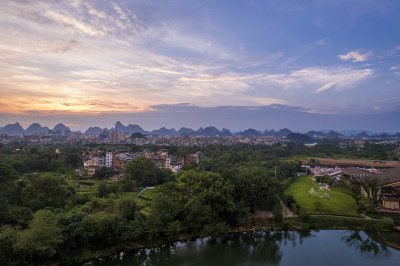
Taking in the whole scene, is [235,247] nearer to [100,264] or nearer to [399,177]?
[100,264]

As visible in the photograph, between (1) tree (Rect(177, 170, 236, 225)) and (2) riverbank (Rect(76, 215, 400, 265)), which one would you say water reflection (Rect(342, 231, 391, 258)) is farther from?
(1) tree (Rect(177, 170, 236, 225))

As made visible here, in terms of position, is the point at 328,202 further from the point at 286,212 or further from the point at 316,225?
the point at 286,212

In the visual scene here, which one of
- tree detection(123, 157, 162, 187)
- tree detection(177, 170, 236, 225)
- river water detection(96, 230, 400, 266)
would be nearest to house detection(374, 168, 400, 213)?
river water detection(96, 230, 400, 266)

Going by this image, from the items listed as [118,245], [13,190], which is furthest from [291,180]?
[13,190]

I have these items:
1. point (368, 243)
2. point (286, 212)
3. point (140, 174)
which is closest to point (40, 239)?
point (140, 174)

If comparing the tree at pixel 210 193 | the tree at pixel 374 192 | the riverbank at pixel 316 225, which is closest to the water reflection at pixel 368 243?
the riverbank at pixel 316 225

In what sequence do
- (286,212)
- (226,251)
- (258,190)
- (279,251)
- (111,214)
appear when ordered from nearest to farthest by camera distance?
(111,214) → (226,251) → (279,251) → (258,190) → (286,212)

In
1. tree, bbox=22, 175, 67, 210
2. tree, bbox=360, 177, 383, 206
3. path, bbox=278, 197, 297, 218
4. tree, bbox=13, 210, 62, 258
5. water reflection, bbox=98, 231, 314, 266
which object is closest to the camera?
tree, bbox=13, 210, 62, 258

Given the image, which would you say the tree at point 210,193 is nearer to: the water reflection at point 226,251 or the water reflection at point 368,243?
the water reflection at point 226,251
